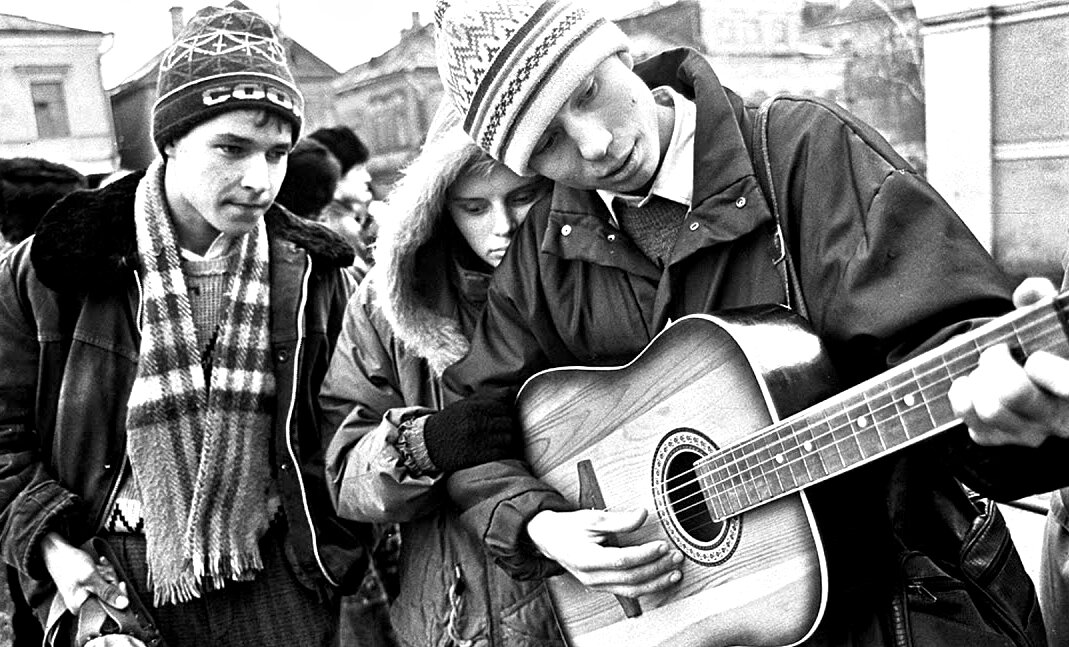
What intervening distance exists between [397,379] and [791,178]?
0.91 m

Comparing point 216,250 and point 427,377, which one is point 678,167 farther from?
point 216,250

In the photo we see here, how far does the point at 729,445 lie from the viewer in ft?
4.49

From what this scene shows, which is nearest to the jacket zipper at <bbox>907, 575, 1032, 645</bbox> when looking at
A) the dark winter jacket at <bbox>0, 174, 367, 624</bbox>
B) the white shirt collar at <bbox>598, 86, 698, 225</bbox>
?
the white shirt collar at <bbox>598, 86, 698, 225</bbox>

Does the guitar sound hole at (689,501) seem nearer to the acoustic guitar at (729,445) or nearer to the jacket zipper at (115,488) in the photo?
the acoustic guitar at (729,445)

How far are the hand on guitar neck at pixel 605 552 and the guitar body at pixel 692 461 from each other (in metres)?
0.03

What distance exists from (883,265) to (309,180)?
3.30m

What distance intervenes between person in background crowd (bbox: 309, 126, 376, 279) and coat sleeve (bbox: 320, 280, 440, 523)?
2.19 meters

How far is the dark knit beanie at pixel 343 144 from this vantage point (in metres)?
4.34

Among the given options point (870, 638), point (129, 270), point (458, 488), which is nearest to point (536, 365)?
point (458, 488)

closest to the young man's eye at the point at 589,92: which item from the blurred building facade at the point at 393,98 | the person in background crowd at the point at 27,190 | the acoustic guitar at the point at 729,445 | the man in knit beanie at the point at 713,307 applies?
the man in knit beanie at the point at 713,307

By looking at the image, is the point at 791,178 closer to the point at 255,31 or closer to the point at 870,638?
the point at 870,638

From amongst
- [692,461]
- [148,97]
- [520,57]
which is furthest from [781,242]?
[148,97]

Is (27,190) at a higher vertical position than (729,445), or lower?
higher

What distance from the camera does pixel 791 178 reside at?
4.39 feet
